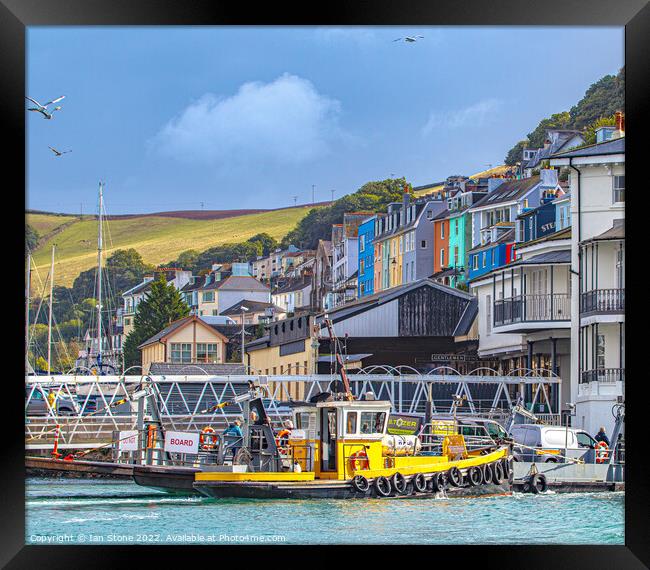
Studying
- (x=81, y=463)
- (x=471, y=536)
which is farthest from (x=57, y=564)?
(x=81, y=463)

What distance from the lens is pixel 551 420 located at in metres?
35.7

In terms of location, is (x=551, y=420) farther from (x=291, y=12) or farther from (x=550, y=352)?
(x=291, y=12)

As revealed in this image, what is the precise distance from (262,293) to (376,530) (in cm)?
3725

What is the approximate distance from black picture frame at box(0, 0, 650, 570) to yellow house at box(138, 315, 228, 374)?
1229 inches

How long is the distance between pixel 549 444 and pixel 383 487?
228 inches

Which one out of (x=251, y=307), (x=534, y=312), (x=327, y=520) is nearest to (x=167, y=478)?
(x=327, y=520)

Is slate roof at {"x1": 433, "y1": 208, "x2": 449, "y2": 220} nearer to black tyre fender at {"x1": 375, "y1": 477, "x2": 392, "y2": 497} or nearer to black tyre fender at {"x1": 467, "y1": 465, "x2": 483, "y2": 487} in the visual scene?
black tyre fender at {"x1": 467, "y1": 465, "x2": 483, "y2": 487}

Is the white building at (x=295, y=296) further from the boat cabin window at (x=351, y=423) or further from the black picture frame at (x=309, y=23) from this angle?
the black picture frame at (x=309, y=23)

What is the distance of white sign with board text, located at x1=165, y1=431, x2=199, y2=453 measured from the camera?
82.6ft

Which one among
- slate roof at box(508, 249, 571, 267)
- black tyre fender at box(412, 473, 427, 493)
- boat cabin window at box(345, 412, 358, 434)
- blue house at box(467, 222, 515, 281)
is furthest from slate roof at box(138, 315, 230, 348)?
black tyre fender at box(412, 473, 427, 493)

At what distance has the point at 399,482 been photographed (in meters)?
23.3

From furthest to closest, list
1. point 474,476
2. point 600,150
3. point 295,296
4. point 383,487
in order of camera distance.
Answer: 1. point 295,296
2. point 600,150
3. point 474,476
4. point 383,487

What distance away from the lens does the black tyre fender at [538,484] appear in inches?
1001

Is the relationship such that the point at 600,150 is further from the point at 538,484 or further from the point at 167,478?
the point at 167,478
